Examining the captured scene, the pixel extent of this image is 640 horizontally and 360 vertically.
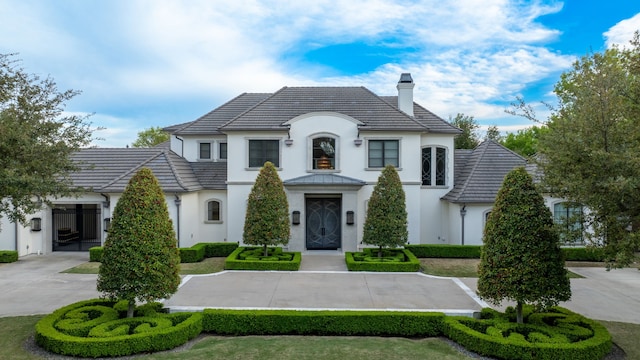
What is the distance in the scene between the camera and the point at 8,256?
18.3 m

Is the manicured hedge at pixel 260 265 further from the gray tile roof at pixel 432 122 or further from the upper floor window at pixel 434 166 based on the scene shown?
the gray tile roof at pixel 432 122

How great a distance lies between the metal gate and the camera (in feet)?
71.4

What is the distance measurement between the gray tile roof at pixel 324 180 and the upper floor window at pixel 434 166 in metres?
3.90

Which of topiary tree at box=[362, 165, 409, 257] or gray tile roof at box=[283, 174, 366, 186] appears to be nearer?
topiary tree at box=[362, 165, 409, 257]

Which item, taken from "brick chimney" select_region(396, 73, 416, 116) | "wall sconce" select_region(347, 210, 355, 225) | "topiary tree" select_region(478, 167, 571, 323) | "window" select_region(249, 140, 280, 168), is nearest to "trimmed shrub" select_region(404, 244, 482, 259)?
"wall sconce" select_region(347, 210, 355, 225)

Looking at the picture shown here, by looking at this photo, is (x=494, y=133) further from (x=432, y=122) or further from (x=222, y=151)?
(x=222, y=151)

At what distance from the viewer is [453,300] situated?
12406 mm

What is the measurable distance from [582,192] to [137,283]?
967 centimetres

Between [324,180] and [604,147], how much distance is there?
1357cm

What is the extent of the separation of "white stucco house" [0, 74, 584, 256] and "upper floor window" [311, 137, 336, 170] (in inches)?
2.1

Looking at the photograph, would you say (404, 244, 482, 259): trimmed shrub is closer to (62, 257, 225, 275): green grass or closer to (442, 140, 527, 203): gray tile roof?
(442, 140, 527, 203): gray tile roof

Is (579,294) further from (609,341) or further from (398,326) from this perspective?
(398,326)

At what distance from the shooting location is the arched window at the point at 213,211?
2221 centimetres

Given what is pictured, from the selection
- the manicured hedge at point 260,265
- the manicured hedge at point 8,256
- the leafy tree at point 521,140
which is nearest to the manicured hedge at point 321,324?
the manicured hedge at point 260,265
